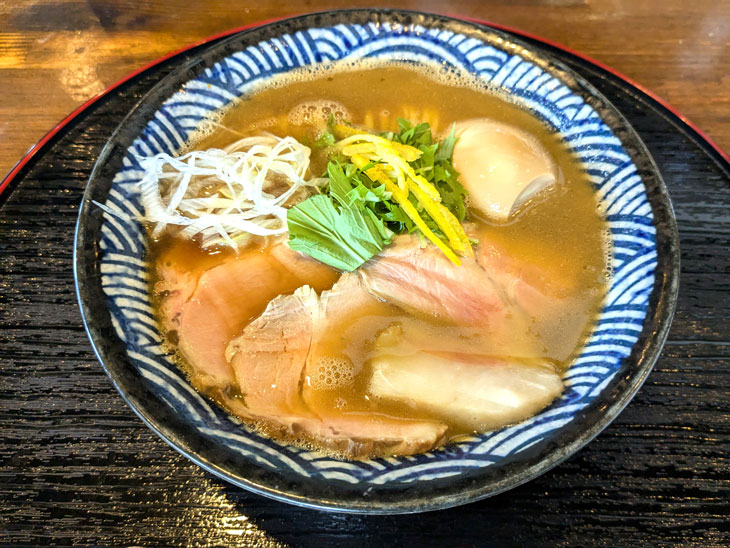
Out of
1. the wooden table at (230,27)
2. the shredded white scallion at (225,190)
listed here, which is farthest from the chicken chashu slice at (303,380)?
the wooden table at (230,27)

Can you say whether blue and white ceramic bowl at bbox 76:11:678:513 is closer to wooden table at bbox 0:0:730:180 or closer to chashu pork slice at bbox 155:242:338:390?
chashu pork slice at bbox 155:242:338:390

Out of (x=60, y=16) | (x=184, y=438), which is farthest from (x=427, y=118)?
(x=60, y=16)

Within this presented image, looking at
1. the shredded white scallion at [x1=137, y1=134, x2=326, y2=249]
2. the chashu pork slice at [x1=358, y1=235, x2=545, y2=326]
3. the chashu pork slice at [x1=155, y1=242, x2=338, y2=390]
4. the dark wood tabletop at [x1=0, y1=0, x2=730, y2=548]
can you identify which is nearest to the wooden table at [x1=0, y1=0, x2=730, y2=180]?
the dark wood tabletop at [x1=0, y1=0, x2=730, y2=548]

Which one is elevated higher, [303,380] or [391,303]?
[391,303]

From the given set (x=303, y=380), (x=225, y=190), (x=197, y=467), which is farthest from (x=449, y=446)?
(x=225, y=190)

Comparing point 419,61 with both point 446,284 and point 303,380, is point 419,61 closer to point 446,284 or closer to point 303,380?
point 446,284

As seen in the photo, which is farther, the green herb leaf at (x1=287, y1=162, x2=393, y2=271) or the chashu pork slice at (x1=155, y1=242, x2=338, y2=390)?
the green herb leaf at (x1=287, y1=162, x2=393, y2=271)
